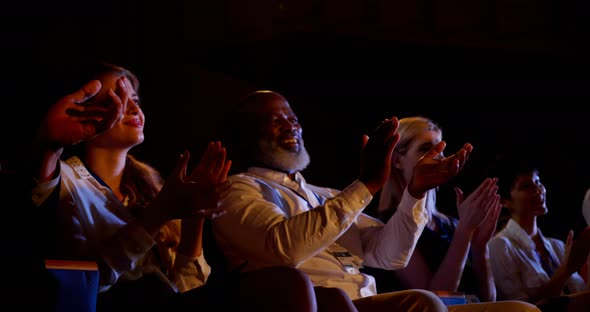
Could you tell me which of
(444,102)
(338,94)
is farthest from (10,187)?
(444,102)

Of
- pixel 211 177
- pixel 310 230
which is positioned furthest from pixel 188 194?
pixel 310 230

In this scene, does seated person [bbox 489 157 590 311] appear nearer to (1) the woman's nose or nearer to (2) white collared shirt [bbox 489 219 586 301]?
(2) white collared shirt [bbox 489 219 586 301]

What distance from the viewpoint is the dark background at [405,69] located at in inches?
149

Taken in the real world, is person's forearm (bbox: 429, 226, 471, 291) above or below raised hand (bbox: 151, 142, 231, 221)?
below

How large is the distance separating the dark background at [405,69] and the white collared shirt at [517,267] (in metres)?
0.74

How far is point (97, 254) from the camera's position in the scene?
170 cm

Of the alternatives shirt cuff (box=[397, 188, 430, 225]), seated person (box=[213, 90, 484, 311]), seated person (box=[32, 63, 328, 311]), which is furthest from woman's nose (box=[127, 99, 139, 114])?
shirt cuff (box=[397, 188, 430, 225])

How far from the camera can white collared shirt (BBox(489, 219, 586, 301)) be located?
9.57 ft

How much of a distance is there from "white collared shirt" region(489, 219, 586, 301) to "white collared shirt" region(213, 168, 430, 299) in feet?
2.85

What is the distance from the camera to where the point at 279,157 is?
235 cm

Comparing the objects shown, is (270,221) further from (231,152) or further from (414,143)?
(414,143)

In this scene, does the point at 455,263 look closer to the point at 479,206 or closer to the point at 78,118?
the point at 479,206

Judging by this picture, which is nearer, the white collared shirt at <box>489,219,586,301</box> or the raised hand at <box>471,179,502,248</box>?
the raised hand at <box>471,179,502,248</box>

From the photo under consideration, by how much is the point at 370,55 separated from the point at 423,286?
1829mm
